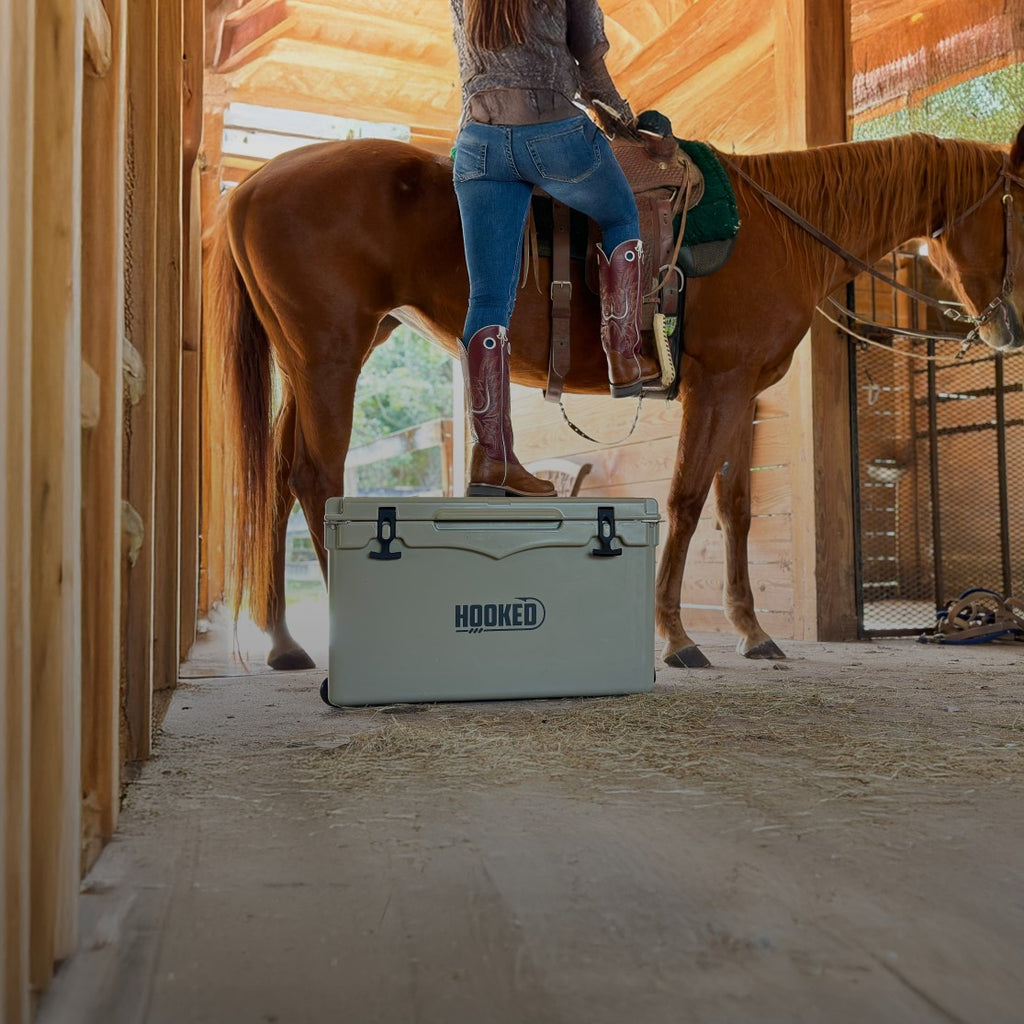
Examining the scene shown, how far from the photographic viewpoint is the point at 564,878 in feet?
2.84

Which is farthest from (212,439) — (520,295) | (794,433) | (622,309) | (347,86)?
(347,86)

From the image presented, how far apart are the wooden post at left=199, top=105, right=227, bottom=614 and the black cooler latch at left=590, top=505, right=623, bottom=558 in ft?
3.63

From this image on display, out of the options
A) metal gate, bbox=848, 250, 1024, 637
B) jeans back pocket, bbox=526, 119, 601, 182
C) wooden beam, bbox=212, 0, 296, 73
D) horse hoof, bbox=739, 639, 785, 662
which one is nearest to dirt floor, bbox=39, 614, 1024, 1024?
horse hoof, bbox=739, 639, 785, 662

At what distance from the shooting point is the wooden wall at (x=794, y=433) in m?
3.43

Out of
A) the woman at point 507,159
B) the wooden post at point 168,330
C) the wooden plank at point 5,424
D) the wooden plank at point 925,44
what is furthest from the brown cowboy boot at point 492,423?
the wooden plank at point 925,44

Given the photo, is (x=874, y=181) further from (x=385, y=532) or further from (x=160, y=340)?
(x=160, y=340)

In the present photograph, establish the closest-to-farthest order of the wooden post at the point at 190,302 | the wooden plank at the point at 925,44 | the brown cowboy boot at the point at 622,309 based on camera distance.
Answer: the brown cowboy boot at the point at 622,309
the wooden post at the point at 190,302
the wooden plank at the point at 925,44

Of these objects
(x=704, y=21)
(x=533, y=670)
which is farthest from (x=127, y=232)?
(x=704, y=21)

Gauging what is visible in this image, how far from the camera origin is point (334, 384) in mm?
2416

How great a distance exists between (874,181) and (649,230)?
A: 0.81m

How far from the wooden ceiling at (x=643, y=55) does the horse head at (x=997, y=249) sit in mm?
1084

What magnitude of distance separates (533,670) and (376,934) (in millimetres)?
1220

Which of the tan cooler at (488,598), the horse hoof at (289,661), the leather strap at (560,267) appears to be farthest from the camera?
the horse hoof at (289,661)

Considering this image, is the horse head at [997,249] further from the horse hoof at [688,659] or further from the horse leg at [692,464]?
the horse hoof at [688,659]
